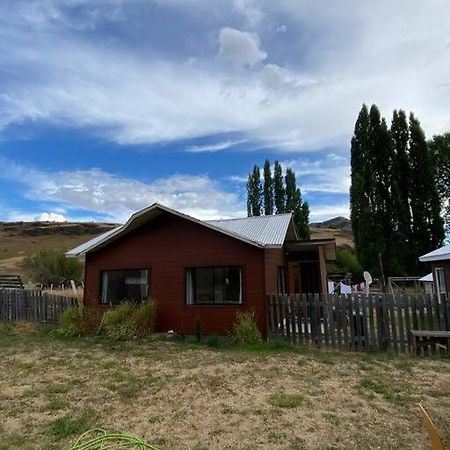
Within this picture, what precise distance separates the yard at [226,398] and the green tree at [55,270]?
25.0 metres

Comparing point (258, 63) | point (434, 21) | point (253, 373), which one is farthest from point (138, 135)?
point (253, 373)

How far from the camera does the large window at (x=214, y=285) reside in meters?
11.8

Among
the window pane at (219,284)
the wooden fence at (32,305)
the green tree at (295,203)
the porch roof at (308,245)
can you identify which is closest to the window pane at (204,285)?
the window pane at (219,284)

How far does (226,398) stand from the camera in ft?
19.7

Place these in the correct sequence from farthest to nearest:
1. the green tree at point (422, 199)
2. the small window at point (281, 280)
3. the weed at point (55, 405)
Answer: the green tree at point (422, 199)
the small window at point (281, 280)
the weed at point (55, 405)

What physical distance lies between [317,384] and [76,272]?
31.0 metres

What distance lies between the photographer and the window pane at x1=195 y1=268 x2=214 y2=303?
1213 cm

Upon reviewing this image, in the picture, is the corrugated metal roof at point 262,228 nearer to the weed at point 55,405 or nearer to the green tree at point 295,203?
the weed at point 55,405

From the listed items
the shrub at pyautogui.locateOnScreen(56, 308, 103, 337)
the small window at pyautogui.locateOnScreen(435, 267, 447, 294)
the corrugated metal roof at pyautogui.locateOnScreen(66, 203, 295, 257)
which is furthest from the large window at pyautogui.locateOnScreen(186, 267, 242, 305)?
the small window at pyautogui.locateOnScreen(435, 267, 447, 294)

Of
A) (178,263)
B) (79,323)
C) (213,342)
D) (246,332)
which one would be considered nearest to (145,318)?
(178,263)

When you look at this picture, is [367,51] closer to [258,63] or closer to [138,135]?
[258,63]

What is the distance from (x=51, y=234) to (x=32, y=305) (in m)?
71.5

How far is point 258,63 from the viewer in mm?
13156

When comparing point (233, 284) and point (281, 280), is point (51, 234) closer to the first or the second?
point (281, 280)
